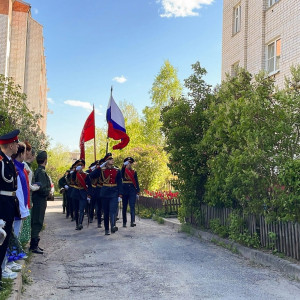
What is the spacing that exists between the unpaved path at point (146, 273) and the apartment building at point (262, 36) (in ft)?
24.8

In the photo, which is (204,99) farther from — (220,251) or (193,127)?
(220,251)

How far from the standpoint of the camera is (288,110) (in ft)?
23.1

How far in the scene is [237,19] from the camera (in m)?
17.3

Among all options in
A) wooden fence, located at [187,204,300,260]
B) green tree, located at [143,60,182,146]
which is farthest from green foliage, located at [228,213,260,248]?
Answer: green tree, located at [143,60,182,146]

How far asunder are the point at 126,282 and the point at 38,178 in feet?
9.76

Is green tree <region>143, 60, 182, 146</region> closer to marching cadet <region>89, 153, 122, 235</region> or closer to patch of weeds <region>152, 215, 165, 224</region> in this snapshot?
patch of weeds <region>152, 215, 165, 224</region>

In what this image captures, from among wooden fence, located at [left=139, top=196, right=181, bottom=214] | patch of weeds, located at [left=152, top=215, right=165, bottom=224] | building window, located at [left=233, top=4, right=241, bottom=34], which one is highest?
building window, located at [left=233, top=4, right=241, bottom=34]

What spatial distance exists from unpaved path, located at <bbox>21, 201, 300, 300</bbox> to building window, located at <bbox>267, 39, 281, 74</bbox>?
7853mm

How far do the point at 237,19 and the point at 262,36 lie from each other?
2806 mm

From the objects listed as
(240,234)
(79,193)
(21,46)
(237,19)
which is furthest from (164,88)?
(240,234)

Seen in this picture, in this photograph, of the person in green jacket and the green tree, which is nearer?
the person in green jacket

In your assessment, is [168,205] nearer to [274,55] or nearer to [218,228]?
[218,228]

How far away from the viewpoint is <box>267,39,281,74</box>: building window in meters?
14.2

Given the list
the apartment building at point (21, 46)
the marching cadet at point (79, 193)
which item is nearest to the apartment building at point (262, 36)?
the marching cadet at point (79, 193)
